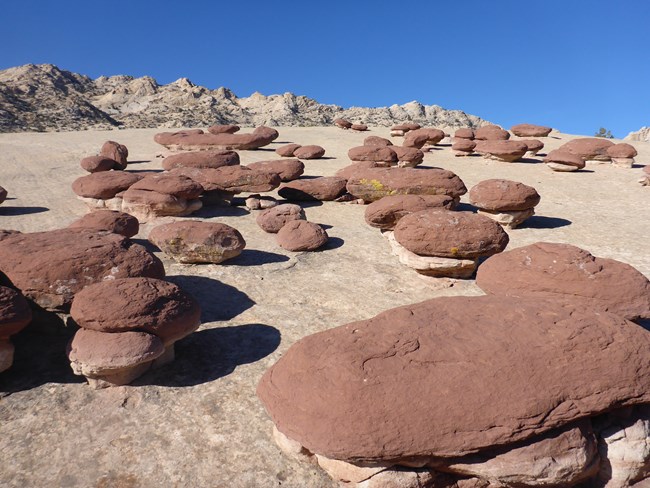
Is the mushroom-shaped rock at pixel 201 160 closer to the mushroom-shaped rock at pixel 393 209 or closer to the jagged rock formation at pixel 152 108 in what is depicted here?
the mushroom-shaped rock at pixel 393 209

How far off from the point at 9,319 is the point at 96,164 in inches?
439

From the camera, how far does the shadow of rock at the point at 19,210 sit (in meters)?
10.5

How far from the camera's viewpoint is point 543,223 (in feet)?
33.4

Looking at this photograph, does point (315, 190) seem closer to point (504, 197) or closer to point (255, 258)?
point (255, 258)

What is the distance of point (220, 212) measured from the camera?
430 inches

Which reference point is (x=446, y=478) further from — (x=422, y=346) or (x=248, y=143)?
(x=248, y=143)

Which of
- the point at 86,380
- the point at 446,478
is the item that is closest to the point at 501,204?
the point at 446,478

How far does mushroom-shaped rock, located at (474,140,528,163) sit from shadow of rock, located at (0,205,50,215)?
1519 cm

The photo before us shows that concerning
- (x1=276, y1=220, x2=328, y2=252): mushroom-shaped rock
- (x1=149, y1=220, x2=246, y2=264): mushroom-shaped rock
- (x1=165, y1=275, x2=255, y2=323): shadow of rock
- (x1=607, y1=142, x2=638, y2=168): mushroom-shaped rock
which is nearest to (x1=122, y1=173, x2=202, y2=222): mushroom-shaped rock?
(x1=149, y1=220, x2=246, y2=264): mushroom-shaped rock

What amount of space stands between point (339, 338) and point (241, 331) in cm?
221

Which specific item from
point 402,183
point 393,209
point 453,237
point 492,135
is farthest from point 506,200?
point 492,135

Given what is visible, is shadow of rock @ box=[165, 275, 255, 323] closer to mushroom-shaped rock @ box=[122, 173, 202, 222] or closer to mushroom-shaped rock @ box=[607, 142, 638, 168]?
mushroom-shaped rock @ box=[122, 173, 202, 222]

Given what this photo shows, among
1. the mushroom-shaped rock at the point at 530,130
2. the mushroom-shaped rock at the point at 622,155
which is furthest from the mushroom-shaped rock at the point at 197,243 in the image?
the mushroom-shaped rock at the point at 530,130

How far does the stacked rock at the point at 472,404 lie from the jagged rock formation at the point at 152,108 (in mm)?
30632
